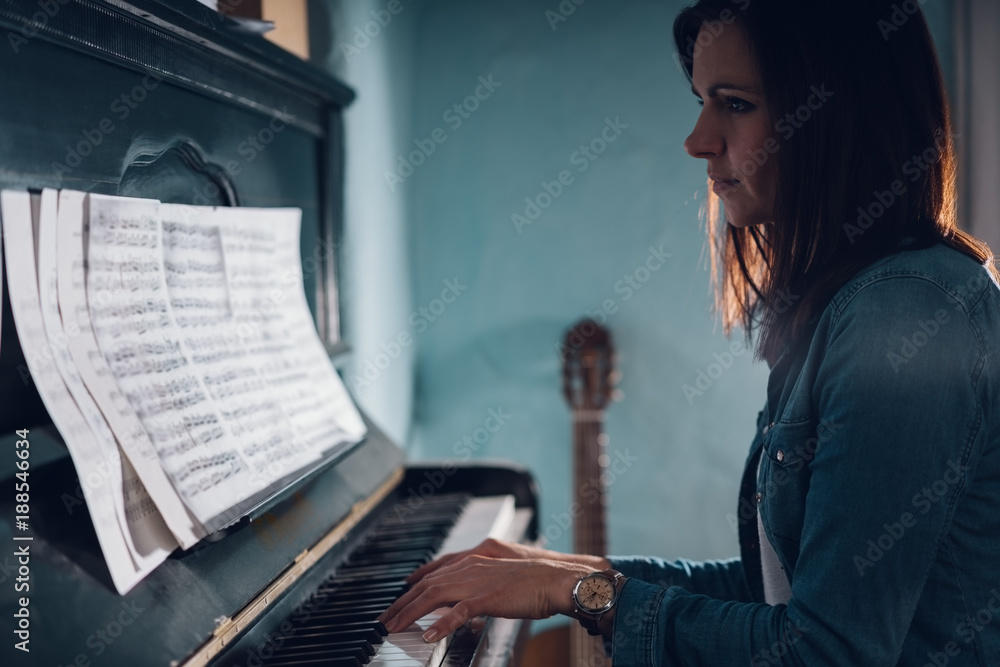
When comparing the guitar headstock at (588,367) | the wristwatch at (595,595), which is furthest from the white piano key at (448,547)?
the guitar headstock at (588,367)

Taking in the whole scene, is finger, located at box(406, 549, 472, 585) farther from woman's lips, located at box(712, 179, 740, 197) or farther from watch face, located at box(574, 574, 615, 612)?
woman's lips, located at box(712, 179, 740, 197)

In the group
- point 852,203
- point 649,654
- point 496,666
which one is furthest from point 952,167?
point 496,666

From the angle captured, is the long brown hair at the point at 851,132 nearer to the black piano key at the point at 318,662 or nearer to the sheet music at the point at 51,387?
the black piano key at the point at 318,662

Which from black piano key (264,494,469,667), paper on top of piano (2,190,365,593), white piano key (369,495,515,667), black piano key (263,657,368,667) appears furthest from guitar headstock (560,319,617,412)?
black piano key (263,657,368,667)

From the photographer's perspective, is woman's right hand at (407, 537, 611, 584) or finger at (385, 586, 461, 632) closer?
finger at (385, 586, 461, 632)

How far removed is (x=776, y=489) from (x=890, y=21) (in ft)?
1.72

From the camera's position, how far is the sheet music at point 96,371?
0.85 metres

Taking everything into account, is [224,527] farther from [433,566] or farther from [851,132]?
[851,132]

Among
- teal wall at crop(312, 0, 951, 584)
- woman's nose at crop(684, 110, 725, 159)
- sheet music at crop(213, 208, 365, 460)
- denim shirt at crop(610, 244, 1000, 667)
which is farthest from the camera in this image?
teal wall at crop(312, 0, 951, 584)

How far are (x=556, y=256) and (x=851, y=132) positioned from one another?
178cm

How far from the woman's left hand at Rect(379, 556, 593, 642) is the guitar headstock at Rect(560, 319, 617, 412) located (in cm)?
143

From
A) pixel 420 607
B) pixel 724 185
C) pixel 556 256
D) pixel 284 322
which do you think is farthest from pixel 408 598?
pixel 556 256

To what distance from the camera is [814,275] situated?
943mm

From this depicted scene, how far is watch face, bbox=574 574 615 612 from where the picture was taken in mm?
949
